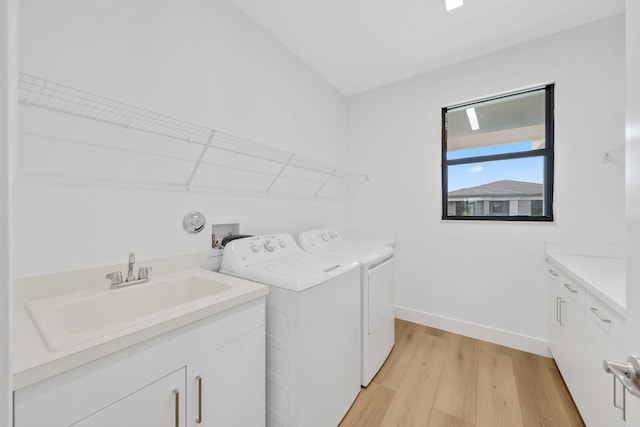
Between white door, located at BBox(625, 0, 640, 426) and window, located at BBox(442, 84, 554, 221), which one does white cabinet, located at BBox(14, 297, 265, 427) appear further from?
window, located at BBox(442, 84, 554, 221)

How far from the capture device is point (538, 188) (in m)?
2.28

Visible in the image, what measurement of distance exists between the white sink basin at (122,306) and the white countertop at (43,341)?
0.05 ft

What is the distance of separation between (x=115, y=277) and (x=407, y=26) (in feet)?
8.67

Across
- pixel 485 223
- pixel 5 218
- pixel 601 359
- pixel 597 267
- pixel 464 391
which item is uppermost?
pixel 5 218

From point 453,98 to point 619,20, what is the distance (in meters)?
1.16

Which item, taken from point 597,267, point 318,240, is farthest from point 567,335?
point 318,240

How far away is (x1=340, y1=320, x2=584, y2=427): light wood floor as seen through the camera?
1.52m

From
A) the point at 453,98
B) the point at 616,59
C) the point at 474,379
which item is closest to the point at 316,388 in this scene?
the point at 474,379

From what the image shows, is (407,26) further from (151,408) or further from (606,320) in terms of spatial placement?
(151,408)

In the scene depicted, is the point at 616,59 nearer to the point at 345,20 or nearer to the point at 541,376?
the point at 345,20

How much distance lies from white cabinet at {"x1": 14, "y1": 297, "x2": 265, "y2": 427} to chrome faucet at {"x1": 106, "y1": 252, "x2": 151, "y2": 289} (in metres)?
0.53

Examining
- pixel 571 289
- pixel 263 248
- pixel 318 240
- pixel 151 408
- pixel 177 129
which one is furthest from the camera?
pixel 318 240

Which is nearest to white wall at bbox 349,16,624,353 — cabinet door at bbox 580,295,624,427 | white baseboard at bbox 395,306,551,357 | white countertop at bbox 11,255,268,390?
white baseboard at bbox 395,306,551,357

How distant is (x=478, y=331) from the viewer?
2422 mm
